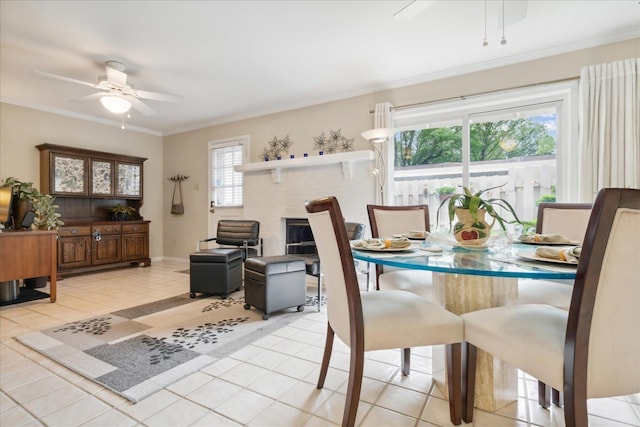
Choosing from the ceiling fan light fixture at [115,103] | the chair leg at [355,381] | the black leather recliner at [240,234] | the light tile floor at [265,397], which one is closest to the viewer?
the chair leg at [355,381]

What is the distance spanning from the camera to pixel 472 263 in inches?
50.6

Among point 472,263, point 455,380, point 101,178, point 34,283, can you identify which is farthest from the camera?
point 101,178

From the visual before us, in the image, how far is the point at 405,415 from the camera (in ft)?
4.91

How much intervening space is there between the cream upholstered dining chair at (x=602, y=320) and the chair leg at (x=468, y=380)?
33 centimetres

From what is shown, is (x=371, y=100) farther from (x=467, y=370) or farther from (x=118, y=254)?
(x=118, y=254)

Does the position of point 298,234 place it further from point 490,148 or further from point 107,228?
point 107,228

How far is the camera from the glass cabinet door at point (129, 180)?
550 centimetres

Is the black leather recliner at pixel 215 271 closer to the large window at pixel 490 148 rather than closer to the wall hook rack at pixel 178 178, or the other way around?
the large window at pixel 490 148

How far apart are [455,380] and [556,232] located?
1.52 meters

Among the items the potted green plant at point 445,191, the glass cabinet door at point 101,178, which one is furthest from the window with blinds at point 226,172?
the potted green plant at point 445,191

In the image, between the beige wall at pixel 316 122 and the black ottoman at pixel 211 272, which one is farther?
the black ottoman at pixel 211 272

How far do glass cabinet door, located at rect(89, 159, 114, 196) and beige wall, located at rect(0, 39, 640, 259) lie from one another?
450 mm

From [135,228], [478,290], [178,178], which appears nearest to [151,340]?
[478,290]

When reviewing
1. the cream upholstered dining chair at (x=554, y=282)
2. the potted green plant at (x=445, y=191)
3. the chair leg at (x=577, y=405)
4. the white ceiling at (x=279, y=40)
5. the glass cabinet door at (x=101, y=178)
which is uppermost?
the white ceiling at (x=279, y=40)
